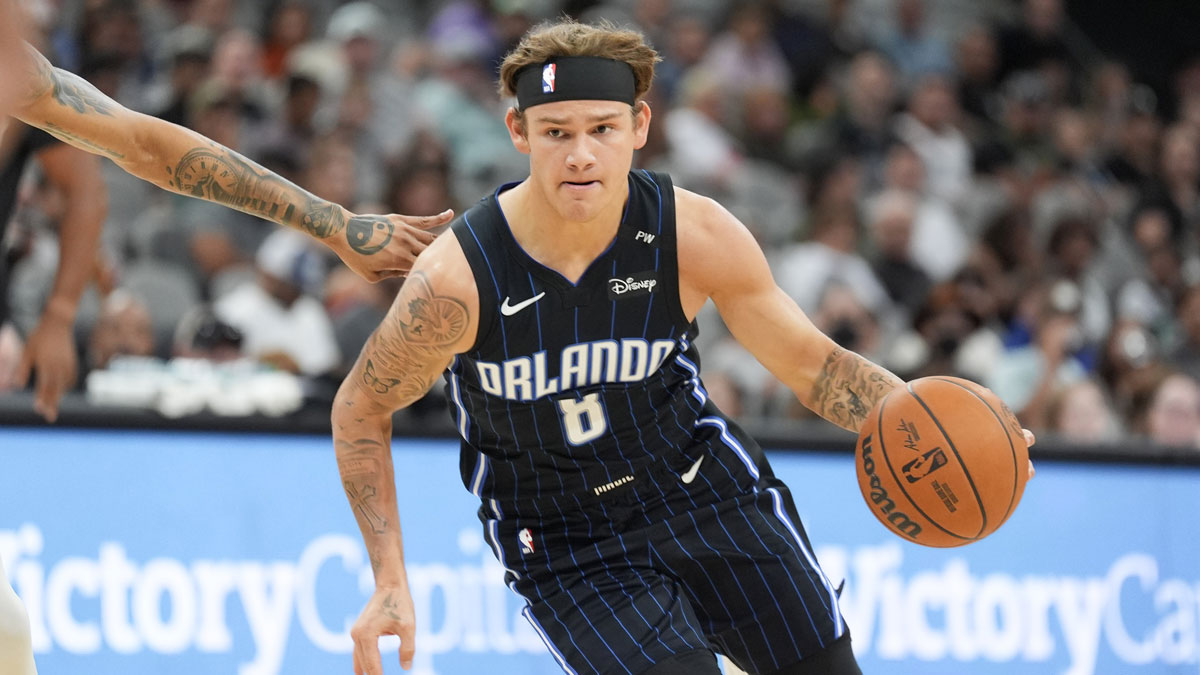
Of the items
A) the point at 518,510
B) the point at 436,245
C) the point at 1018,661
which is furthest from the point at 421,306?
the point at 1018,661

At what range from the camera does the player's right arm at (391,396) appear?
3.86 metres

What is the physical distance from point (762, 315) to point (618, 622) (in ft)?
3.00

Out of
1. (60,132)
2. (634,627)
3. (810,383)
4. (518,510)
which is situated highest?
(60,132)

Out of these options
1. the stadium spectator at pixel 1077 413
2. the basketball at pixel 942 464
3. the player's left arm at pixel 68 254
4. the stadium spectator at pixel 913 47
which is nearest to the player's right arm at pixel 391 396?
the basketball at pixel 942 464

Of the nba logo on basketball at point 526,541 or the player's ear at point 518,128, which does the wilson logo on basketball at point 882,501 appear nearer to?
the nba logo on basketball at point 526,541

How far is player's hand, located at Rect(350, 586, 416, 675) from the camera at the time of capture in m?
3.81

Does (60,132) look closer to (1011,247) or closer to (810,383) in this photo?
(810,383)

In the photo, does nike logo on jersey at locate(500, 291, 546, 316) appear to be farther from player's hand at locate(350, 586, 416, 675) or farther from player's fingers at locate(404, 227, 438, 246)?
player's hand at locate(350, 586, 416, 675)

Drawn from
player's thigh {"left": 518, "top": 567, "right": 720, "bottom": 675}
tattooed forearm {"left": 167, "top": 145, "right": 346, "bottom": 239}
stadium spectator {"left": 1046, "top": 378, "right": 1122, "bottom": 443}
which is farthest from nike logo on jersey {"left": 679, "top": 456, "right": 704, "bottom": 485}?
stadium spectator {"left": 1046, "top": 378, "right": 1122, "bottom": 443}

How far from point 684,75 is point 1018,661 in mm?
5763

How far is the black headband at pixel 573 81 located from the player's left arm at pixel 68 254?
2111mm

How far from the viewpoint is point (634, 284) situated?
406 centimetres

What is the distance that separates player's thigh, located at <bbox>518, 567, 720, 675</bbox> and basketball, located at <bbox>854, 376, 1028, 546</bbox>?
0.65 m

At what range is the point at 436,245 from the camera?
159 inches
